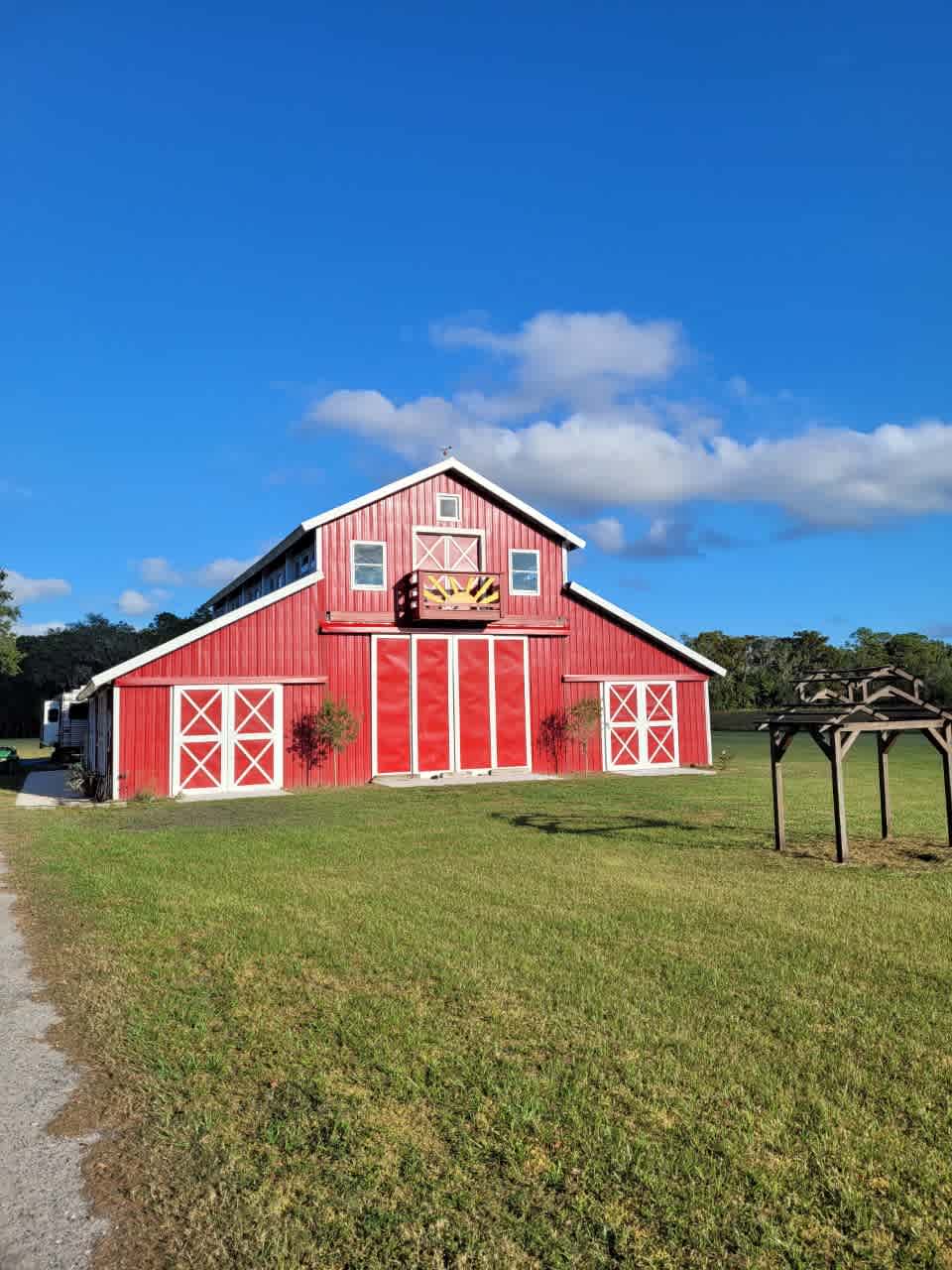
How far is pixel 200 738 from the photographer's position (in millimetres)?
21109

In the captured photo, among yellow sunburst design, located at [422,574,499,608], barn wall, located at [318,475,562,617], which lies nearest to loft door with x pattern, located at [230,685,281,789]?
barn wall, located at [318,475,562,617]

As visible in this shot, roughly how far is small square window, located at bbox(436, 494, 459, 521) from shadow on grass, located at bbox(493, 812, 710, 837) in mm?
11058

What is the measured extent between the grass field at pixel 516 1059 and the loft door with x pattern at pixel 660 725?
16.0 m

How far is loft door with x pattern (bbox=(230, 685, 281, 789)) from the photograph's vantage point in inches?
846

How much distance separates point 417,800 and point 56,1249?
15019mm

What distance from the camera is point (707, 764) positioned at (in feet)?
88.0

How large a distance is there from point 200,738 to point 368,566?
20.5 feet

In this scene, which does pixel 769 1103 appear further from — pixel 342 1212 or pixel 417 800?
pixel 417 800

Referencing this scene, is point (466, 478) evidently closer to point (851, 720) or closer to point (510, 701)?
point (510, 701)

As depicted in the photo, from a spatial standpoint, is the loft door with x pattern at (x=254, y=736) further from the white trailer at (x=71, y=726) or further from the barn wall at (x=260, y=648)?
the white trailer at (x=71, y=726)

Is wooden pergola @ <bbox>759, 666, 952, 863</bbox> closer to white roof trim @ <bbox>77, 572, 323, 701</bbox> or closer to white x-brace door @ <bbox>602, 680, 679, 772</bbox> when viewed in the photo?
white x-brace door @ <bbox>602, 680, 679, 772</bbox>

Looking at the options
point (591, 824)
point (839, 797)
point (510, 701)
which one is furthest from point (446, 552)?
point (839, 797)

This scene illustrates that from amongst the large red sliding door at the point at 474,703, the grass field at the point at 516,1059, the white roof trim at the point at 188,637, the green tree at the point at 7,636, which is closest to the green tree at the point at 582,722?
the large red sliding door at the point at 474,703

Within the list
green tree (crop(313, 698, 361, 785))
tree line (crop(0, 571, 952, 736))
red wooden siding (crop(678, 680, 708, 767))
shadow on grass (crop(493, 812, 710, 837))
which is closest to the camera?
shadow on grass (crop(493, 812, 710, 837))
